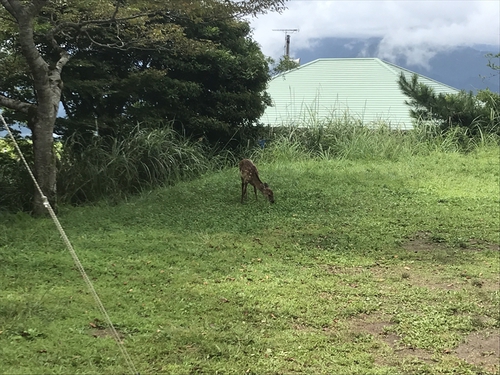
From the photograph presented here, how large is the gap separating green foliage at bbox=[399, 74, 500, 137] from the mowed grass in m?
5.12

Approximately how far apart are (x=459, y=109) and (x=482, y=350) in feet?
31.5

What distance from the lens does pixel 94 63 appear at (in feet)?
28.8

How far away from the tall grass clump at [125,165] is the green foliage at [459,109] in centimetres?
575

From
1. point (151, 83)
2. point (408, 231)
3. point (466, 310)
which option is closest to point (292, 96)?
point (151, 83)

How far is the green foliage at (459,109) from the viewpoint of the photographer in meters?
11.5

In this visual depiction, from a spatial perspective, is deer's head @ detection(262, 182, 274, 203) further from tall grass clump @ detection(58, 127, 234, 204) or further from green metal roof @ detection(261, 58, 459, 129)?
green metal roof @ detection(261, 58, 459, 129)

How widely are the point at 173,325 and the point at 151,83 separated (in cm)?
671

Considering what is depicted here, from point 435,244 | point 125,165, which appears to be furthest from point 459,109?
point 125,165

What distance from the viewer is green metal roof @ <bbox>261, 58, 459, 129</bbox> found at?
50.6 feet

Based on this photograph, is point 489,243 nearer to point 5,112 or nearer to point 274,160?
point 274,160

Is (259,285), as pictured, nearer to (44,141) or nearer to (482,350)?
(482,350)

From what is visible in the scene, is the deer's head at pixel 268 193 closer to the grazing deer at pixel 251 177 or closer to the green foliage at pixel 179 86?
the grazing deer at pixel 251 177

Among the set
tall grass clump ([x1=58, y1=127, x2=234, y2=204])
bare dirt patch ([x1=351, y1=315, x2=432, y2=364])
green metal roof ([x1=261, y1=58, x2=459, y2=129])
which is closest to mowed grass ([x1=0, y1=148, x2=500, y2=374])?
bare dirt patch ([x1=351, y1=315, x2=432, y2=364])

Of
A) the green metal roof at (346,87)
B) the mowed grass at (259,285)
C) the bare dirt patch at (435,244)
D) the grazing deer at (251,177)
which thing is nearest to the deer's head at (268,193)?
the grazing deer at (251,177)
